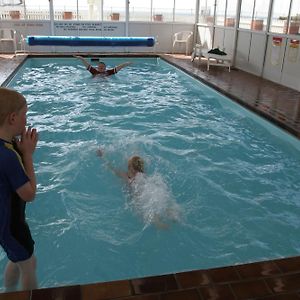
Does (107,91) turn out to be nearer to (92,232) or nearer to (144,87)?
(144,87)

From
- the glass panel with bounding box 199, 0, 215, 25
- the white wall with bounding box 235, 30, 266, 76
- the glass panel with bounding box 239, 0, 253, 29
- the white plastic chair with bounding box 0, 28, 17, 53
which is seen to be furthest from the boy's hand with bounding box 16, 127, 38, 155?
the glass panel with bounding box 199, 0, 215, 25

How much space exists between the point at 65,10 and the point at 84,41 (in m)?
1.94

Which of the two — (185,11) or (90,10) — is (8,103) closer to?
(90,10)

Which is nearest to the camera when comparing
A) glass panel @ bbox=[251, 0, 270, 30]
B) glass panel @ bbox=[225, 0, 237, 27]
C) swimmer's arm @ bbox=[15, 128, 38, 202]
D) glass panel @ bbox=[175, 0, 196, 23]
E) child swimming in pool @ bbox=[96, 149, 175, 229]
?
swimmer's arm @ bbox=[15, 128, 38, 202]

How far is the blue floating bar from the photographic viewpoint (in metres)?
11.2

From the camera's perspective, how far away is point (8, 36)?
12.4 meters

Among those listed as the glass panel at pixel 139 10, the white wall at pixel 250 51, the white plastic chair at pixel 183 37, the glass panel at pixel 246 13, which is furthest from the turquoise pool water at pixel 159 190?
the glass panel at pixel 139 10

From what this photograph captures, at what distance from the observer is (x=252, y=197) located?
12.0 ft

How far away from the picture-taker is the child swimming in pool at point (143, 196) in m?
3.13

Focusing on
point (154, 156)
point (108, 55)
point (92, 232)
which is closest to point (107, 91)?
point (154, 156)

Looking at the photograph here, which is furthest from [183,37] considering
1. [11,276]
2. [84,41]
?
[11,276]

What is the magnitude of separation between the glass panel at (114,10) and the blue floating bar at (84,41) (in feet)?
5.44

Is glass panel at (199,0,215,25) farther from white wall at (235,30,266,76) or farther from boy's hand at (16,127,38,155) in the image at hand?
boy's hand at (16,127,38,155)

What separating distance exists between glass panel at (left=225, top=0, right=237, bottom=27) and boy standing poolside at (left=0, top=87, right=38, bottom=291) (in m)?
9.97
